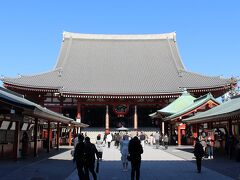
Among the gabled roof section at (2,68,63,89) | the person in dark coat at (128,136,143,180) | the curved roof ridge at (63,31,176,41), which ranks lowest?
the person in dark coat at (128,136,143,180)

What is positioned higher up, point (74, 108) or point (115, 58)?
point (115, 58)

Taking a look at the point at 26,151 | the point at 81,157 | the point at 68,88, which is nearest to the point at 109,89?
the point at 68,88

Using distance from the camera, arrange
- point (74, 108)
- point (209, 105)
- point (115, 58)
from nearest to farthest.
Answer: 1. point (209, 105)
2. point (74, 108)
3. point (115, 58)

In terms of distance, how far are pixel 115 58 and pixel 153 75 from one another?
713 centimetres

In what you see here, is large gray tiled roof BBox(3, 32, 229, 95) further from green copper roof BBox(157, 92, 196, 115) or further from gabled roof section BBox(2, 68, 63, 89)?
green copper roof BBox(157, 92, 196, 115)

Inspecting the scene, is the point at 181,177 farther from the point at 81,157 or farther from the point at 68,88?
the point at 68,88

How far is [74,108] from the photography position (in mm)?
44812

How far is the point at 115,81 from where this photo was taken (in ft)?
147

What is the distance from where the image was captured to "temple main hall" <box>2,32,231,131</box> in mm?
40969

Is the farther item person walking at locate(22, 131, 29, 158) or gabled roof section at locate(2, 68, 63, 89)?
gabled roof section at locate(2, 68, 63, 89)

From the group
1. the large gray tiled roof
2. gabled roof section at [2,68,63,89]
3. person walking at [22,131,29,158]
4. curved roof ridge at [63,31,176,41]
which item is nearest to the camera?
person walking at [22,131,29,158]

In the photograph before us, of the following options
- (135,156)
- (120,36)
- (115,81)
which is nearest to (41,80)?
(115,81)

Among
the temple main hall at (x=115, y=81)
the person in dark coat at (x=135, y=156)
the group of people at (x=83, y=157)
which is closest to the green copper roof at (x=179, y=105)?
the temple main hall at (x=115, y=81)

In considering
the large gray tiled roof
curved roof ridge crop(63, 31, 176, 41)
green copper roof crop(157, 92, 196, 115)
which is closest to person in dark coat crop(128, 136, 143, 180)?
green copper roof crop(157, 92, 196, 115)
